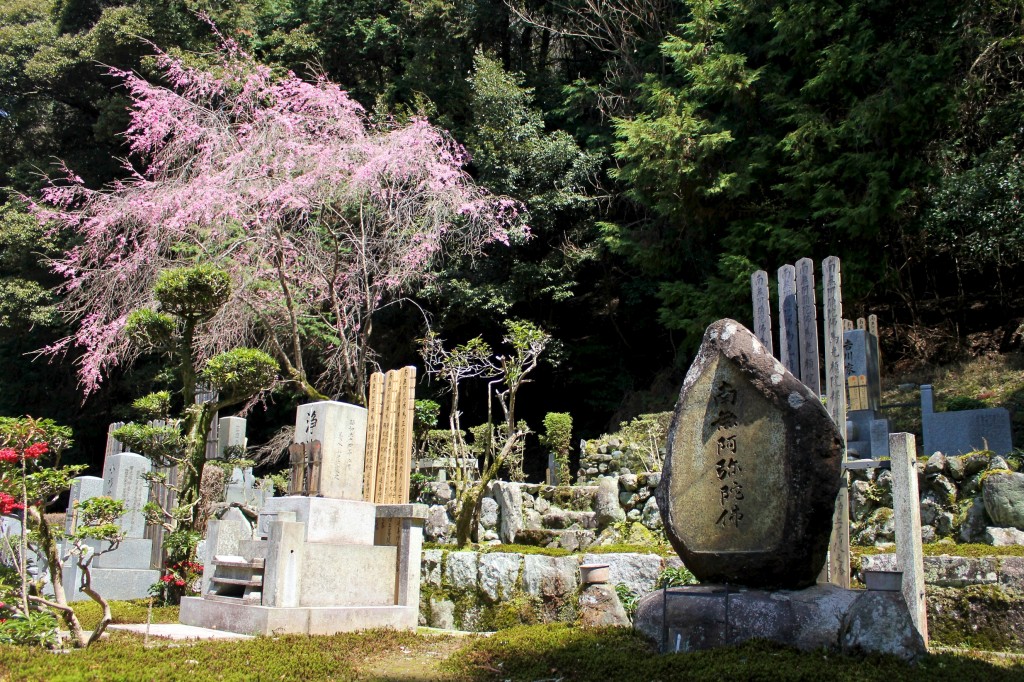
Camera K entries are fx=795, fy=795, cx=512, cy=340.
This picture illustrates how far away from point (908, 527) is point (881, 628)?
98 centimetres

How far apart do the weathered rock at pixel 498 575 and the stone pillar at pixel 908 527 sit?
369 cm

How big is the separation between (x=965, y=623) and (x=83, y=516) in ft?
21.4

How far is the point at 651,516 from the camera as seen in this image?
10422 millimetres

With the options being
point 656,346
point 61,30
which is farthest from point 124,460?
point 61,30

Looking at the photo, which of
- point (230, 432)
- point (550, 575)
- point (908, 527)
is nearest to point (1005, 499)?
point (908, 527)

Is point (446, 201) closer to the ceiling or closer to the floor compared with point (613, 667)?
closer to the ceiling

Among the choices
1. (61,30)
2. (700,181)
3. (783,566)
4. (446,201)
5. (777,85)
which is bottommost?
(783,566)

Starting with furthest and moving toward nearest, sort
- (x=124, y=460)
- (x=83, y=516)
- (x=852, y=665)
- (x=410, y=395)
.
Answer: (x=124, y=460)
(x=410, y=395)
(x=83, y=516)
(x=852, y=665)

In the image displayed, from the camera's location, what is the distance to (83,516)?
564 centimetres

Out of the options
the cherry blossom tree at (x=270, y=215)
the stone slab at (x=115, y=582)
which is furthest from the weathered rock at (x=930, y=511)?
the stone slab at (x=115, y=582)

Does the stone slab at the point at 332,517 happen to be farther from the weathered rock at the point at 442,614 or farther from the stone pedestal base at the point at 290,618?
the weathered rock at the point at 442,614

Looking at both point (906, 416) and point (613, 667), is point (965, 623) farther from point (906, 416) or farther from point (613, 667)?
point (906, 416)

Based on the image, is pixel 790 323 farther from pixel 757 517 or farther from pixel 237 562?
pixel 237 562

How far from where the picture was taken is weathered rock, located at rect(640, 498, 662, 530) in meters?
10.3
